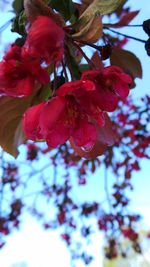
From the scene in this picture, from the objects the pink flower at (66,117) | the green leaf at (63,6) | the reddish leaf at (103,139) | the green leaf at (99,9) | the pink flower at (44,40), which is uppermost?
the pink flower at (44,40)

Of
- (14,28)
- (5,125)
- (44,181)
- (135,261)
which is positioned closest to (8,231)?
(44,181)

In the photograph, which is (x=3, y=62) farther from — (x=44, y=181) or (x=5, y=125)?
(x=44, y=181)

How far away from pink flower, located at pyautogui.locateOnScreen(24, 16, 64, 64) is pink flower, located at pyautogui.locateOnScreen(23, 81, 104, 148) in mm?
66

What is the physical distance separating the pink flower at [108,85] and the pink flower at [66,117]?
2 centimetres

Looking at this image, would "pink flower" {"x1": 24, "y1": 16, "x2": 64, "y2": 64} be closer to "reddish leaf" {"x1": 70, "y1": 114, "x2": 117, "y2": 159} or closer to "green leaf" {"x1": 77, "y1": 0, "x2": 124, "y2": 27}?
"green leaf" {"x1": 77, "y1": 0, "x2": 124, "y2": 27}

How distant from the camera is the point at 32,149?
3.54m

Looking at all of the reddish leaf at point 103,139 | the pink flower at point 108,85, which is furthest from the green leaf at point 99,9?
the reddish leaf at point 103,139

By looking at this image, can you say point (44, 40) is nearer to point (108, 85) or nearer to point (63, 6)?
point (108, 85)

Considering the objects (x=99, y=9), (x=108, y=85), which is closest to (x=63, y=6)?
(x=99, y=9)

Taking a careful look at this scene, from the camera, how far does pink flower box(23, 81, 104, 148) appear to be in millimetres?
571

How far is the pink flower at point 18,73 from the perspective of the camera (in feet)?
1.75

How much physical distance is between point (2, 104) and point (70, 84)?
13.7 inches

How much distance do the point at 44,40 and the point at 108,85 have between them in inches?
5.9

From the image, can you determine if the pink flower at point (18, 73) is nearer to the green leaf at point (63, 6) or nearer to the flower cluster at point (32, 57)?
the flower cluster at point (32, 57)
